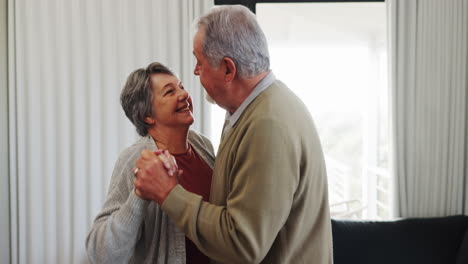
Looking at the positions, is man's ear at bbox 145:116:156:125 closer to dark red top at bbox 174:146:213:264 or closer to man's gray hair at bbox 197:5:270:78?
dark red top at bbox 174:146:213:264

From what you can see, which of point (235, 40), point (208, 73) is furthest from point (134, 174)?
point (235, 40)

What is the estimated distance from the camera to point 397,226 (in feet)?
9.46

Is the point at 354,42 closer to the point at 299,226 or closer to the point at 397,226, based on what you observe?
the point at 397,226

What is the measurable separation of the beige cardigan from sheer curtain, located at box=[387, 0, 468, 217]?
2.16 metres

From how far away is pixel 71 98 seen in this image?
9.98ft

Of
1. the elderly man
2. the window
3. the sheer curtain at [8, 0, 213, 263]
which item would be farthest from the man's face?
the window

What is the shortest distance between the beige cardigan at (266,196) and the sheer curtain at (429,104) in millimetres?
2165

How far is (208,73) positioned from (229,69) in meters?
0.06

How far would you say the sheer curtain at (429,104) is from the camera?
3.08 meters

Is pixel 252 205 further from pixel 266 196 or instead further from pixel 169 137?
pixel 169 137

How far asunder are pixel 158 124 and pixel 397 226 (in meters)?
2.02

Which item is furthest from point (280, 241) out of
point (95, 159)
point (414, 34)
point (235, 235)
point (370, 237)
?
point (414, 34)

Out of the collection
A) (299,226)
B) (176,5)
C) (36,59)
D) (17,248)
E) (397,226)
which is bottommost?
(17,248)

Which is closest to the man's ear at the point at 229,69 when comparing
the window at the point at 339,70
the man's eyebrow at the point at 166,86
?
the man's eyebrow at the point at 166,86
